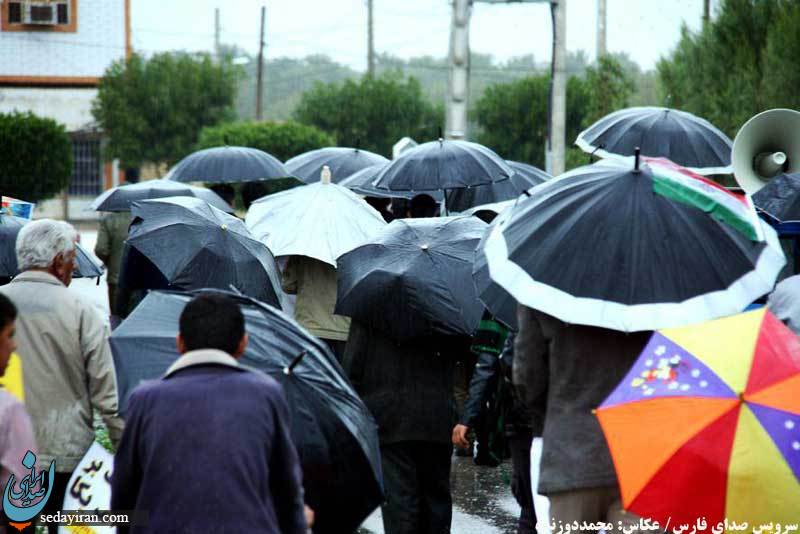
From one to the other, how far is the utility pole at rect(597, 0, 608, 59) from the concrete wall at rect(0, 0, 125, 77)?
2058 centimetres

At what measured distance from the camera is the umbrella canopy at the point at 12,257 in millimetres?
7898

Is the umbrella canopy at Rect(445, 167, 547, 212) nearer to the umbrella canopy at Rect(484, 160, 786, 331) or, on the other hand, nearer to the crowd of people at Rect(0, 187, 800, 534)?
the crowd of people at Rect(0, 187, 800, 534)

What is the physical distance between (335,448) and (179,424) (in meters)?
0.90

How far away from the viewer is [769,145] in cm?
1022

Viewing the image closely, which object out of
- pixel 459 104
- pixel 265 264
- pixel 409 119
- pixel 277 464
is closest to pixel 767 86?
pixel 459 104

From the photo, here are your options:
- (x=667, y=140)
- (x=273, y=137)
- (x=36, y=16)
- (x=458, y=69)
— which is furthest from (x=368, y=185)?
(x=36, y=16)

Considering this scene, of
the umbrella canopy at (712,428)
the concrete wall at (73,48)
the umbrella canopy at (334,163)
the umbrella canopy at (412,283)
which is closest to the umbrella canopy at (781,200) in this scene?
the umbrella canopy at (412,283)

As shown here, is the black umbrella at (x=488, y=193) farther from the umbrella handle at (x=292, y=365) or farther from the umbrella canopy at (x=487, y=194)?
the umbrella handle at (x=292, y=365)

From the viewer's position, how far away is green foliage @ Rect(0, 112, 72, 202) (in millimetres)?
38344

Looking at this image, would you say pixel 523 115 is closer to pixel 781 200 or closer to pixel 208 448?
pixel 781 200

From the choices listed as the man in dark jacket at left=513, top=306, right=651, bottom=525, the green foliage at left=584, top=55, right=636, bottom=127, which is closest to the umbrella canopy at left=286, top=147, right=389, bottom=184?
the man in dark jacket at left=513, top=306, right=651, bottom=525

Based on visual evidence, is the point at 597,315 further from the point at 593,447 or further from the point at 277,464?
the point at 277,464

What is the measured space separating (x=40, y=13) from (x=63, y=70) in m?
2.45

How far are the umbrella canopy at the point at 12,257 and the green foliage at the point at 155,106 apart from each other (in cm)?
4047
